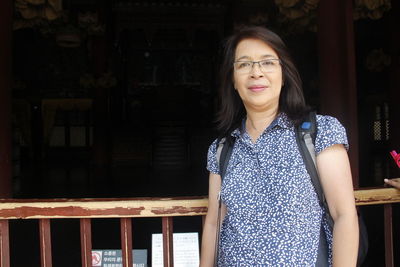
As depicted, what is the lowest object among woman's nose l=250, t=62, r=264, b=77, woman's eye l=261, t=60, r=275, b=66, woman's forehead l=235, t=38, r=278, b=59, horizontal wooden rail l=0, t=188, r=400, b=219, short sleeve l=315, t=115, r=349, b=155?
horizontal wooden rail l=0, t=188, r=400, b=219

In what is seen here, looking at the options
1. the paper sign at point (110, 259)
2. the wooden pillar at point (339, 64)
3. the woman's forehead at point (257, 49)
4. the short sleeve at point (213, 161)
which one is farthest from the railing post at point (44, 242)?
the wooden pillar at point (339, 64)

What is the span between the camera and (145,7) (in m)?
8.29

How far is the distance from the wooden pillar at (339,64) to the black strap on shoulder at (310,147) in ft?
8.08

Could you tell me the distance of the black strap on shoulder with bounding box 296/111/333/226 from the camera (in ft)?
3.63

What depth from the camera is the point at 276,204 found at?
43.1 inches

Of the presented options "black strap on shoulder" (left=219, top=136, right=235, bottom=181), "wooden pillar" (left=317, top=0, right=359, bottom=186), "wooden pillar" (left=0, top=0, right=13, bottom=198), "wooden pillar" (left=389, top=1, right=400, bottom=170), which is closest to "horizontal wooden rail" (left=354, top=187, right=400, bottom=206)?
"black strap on shoulder" (left=219, top=136, right=235, bottom=181)

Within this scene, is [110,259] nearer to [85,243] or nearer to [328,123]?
[85,243]

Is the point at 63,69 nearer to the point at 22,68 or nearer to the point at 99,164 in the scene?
the point at 22,68

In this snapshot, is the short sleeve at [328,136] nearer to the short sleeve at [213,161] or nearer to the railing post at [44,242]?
the short sleeve at [213,161]

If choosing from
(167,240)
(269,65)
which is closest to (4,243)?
(167,240)

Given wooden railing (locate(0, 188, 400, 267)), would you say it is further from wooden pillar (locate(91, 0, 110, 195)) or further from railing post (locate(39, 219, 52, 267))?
wooden pillar (locate(91, 0, 110, 195))

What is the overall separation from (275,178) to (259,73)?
11.1 inches

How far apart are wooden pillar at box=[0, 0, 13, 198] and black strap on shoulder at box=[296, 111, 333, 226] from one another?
2.59 metres

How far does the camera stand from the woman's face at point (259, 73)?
3.81 feet
